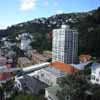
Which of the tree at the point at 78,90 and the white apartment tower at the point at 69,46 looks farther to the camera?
the white apartment tower at the point at 69,46

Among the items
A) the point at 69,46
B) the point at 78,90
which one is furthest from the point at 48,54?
the point at 78,90

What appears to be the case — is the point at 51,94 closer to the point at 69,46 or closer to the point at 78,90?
the point at 78,90

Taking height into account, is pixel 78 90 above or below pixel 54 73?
above

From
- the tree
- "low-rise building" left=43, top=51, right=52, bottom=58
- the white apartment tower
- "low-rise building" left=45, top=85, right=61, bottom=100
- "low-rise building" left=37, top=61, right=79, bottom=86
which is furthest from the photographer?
"low-rise building" left=43, top=51, right=52, bottom=58

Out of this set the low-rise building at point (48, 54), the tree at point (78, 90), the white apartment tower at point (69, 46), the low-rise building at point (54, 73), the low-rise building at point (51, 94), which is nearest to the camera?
the tree at point (78, 90)

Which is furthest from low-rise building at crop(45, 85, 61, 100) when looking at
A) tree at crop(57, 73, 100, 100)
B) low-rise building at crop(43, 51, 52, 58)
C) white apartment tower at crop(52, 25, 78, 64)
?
low-rise building at crop(43, 51, 52, 58)

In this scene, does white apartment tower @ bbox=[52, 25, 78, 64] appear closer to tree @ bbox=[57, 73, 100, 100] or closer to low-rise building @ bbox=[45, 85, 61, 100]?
low-rise building @ bbox=[45, 85, 61, 100]

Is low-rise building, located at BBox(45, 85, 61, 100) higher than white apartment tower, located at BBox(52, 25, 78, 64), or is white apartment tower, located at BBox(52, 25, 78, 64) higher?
white apartment tower, located at BBox(52, 25, 78, 64)

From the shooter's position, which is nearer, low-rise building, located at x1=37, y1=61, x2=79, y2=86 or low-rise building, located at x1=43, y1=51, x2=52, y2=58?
low-rise building, located at x1=37, y1=61, x2=79, y2=86

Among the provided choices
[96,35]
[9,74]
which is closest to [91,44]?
[96,35]

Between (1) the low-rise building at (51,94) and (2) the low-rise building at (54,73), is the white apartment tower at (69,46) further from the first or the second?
(1) the low-rise building at (51,94)

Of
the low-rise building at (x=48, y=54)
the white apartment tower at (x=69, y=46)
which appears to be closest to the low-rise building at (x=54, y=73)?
the white apartment tower at (x=69, y=46)
